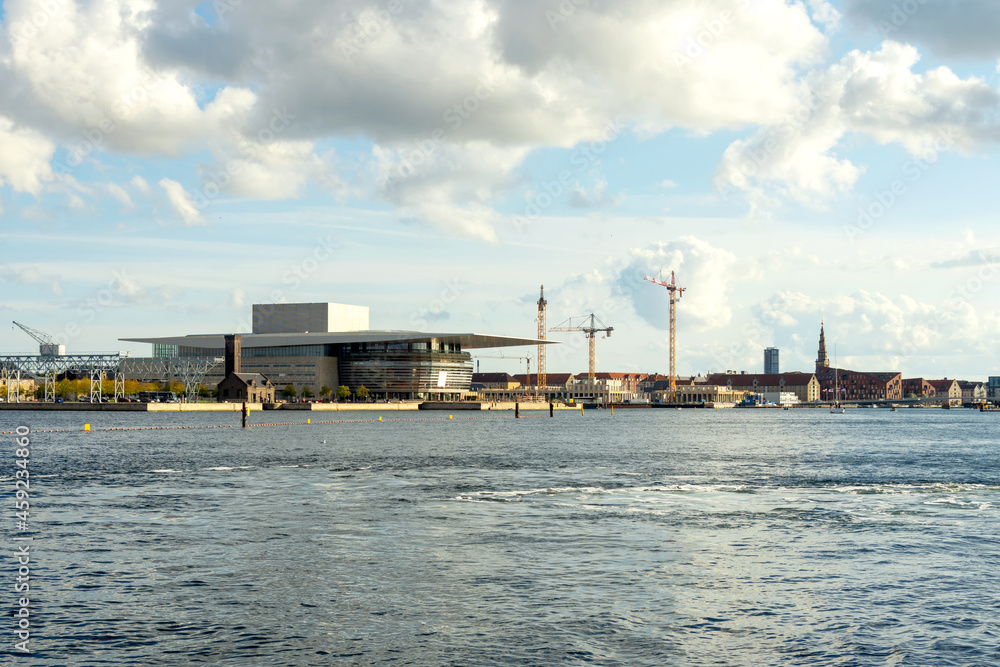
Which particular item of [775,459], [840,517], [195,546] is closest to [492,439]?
[775,459]

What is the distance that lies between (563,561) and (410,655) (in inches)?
305

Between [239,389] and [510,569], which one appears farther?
[239,389]

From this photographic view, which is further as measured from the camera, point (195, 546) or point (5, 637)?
point (195, 546)

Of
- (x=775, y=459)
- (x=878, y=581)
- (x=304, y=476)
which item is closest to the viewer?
(x=878, y=581)

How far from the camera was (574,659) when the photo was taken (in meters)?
14.2

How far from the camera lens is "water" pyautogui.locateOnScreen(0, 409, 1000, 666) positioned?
1490cm

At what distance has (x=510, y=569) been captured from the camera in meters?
20.8

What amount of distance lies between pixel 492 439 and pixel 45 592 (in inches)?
2454

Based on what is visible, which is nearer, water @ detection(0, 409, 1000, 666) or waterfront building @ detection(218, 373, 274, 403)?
water @ detection(0, 409, 1000, 666)

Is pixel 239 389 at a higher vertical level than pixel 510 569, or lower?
higher

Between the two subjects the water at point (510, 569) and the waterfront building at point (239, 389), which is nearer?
the water at point (510, 569)

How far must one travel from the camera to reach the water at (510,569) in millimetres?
14898

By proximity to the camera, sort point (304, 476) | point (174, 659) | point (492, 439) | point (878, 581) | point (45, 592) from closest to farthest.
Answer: point (174, 659) < point (45, 592) < point (878, 581) < point (304, 476) < point (492, 439)

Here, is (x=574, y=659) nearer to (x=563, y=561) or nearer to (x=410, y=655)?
(x=410, y=655)
